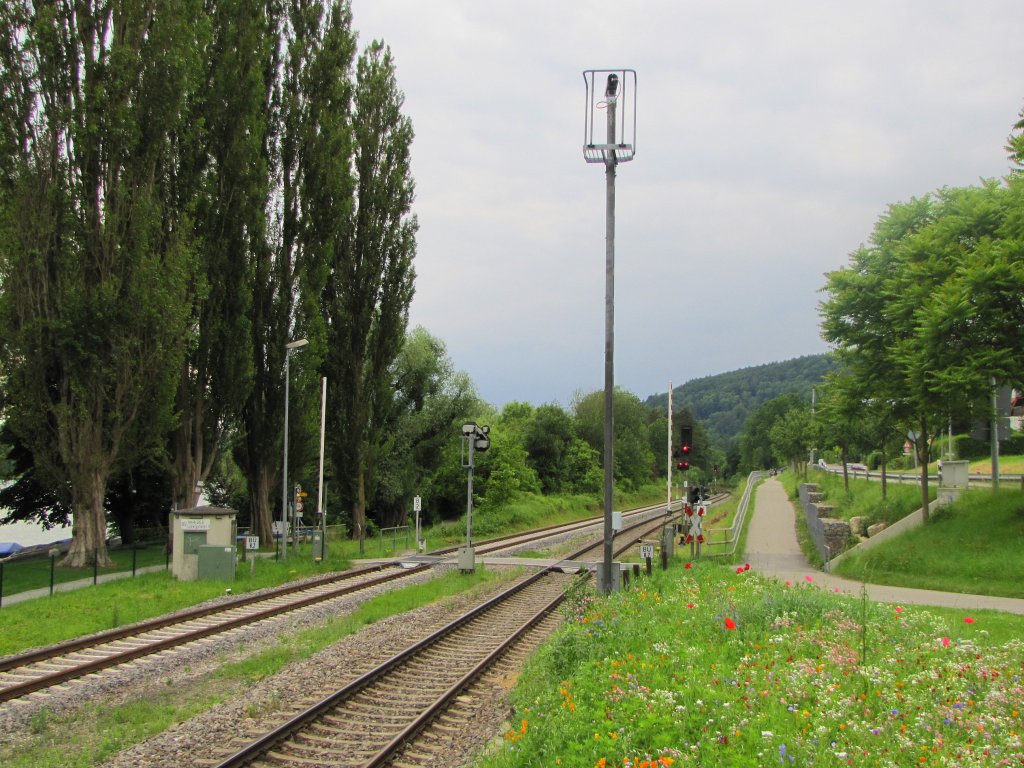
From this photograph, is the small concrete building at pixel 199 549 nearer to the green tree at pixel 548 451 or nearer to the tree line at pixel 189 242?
the tree line at pixel 189 242

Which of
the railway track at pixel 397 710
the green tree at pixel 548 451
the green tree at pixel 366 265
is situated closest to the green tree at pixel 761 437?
the green tree at pixel 548 451

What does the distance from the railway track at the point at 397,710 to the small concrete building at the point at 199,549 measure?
31.1 ft

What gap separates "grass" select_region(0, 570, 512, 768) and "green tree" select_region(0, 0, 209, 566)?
572 inches

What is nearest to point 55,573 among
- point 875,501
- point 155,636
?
point 155,636

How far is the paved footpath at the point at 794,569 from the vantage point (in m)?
16.5

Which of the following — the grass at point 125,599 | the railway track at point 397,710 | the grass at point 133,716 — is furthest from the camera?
the grass at point 125,599

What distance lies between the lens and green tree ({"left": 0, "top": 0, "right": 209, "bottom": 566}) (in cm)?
2495

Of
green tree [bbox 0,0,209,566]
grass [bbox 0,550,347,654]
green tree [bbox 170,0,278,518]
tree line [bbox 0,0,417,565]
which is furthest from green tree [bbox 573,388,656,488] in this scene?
grass [bbox 0,550,347,654]

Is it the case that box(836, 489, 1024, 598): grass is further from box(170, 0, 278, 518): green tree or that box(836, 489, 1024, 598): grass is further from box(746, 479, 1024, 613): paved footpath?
box(170, 0, 278, 518): green tree

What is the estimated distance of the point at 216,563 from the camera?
868 inches

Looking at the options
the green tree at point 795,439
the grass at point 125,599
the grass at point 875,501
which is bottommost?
the grass at point 125,599

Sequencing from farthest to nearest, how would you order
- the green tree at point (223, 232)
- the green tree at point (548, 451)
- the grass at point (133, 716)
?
1. the green tree at point (548, 451)
2. the green tree at point (223, 232)
3. the grass at point (133, 716)

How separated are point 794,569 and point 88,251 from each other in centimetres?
2369

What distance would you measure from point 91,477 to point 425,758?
2098 centimetres
